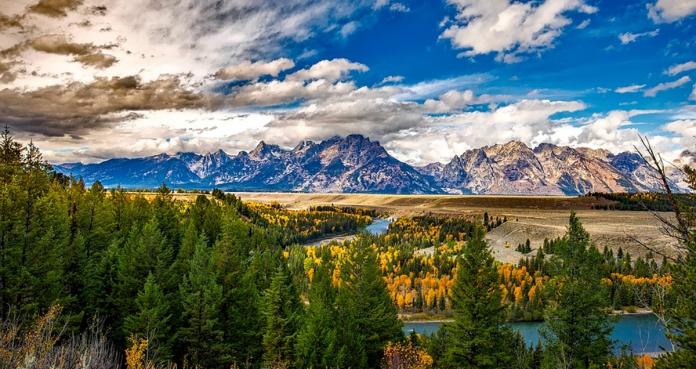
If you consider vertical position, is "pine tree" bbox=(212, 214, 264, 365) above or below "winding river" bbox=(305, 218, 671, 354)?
above

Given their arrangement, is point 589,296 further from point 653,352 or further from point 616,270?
point 616,270

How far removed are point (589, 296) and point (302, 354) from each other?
28.2m

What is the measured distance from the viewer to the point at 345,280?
58.8m

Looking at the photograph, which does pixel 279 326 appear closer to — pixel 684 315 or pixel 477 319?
pixel 477 319

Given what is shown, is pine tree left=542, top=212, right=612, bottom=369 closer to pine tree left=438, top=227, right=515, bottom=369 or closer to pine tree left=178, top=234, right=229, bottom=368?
pine tree left=438, top=227, right=515, bottom=369

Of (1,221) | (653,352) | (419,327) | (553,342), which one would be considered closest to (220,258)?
(1,221)

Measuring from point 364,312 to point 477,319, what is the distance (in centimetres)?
1624

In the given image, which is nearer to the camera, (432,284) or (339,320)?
(339,320)

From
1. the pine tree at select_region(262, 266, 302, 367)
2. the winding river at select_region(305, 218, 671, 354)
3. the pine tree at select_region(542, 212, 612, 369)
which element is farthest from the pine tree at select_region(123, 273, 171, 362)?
the winding river at select_region(305, 218, 671, 354)

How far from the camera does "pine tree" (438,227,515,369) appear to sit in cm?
4194

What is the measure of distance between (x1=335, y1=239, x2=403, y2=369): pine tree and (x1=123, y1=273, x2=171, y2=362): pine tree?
18035mm

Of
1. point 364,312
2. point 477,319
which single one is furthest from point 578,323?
point 364,312

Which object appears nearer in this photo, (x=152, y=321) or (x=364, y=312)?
(x=152, y=321)

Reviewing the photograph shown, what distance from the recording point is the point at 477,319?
43062 mm
